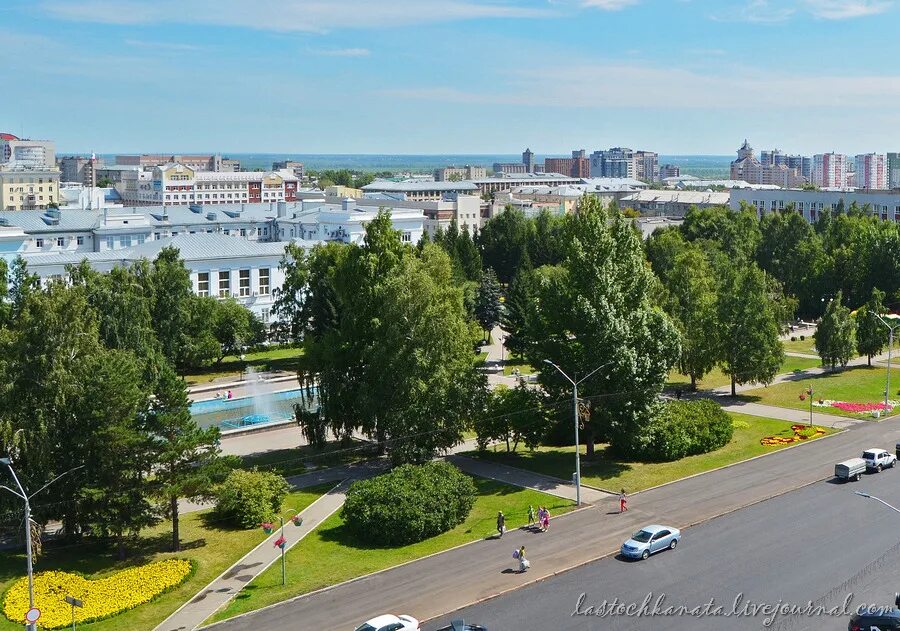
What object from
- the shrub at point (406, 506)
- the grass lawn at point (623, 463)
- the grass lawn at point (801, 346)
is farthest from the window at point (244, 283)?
the shrub at point (406, 506)

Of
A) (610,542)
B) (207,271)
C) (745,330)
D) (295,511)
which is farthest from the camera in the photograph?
(207,271)

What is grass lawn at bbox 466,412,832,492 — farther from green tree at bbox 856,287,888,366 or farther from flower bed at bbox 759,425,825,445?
green tree at bbox 856,287,888,366

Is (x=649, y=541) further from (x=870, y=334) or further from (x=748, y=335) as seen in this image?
(x=870, y=334)

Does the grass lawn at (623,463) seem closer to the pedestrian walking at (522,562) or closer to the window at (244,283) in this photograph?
the pedestrian walking at (522,562)

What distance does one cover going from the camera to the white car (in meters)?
27.7

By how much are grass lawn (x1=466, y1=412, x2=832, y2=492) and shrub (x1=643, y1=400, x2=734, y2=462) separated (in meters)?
0.46

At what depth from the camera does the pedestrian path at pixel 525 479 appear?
4247cm

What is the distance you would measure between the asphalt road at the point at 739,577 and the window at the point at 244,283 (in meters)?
57.7

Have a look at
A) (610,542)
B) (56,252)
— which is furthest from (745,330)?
(56,252)

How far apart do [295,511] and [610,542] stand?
1346 centimetres

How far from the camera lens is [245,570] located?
34469 mm

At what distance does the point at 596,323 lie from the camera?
45.7 metres

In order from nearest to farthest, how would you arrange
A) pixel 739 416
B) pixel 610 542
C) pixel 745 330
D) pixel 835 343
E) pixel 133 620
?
pixel 133 620, pixel 610 542, pixel 739 416, pixel 745 330, pixel 835 343

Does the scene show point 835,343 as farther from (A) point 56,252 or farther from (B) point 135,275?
(A) point 56,252
